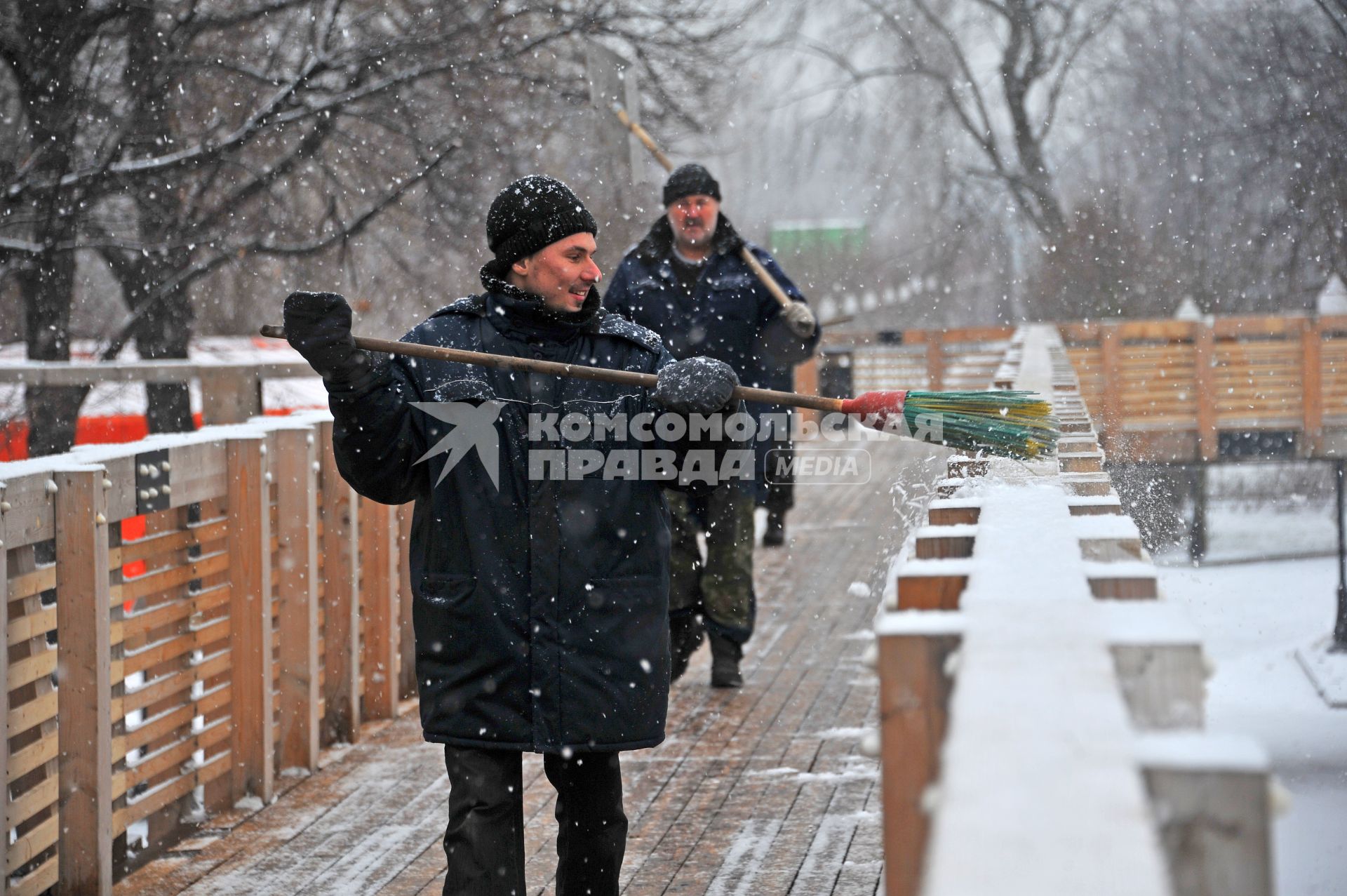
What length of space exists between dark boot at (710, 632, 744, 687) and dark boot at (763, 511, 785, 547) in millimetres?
3998

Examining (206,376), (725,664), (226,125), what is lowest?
(725,664)

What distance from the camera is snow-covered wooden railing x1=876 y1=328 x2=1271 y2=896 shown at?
3.53 feet

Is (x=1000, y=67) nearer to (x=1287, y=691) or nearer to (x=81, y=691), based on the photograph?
(x=1287, y=691)

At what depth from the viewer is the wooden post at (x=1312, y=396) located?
14.8 metres

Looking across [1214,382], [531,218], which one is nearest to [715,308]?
[531,218]

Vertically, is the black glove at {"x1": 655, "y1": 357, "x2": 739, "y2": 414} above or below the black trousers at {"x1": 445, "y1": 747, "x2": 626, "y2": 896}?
above

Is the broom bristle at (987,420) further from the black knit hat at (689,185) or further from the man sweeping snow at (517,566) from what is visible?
the black knit hat at (689,185)

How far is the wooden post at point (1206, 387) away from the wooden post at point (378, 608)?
37.7 ft

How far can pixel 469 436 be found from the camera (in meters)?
2.90

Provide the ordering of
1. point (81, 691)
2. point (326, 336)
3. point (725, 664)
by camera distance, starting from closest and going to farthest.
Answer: point (326, 336) → point (81, 691) → point (725, 664)

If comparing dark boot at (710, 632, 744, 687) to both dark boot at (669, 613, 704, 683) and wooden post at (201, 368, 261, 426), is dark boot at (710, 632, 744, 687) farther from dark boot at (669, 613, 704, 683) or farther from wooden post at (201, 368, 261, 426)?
wooden post at (201, 368, 261, 426)

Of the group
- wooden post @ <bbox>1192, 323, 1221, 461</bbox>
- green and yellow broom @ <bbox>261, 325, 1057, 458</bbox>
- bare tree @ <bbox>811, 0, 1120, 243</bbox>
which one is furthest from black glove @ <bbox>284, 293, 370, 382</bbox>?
bare tree @ <bbox>811, 0, 1120, 243</bbox>

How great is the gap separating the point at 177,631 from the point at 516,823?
1.74m

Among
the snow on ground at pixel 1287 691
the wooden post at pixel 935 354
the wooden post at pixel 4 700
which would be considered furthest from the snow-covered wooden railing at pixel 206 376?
the wooden post at pixel 935 354
